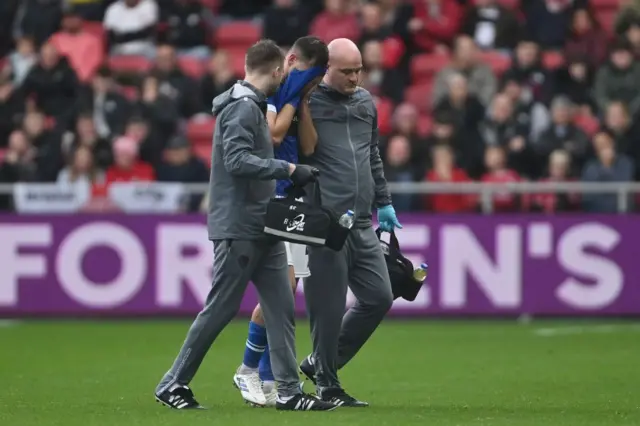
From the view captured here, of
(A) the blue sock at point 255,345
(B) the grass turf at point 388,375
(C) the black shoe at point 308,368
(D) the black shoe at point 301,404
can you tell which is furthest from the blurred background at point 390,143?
(D) the black shoe at point 301,404

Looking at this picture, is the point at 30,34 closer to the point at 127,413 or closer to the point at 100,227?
the point at 100,227

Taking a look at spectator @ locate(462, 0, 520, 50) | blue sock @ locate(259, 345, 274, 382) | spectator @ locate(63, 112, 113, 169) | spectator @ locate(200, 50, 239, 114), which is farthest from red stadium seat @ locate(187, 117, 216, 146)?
blue sock @ locate(259, 345, 274, 382)

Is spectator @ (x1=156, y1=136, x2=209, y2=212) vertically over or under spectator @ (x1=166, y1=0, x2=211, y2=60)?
under

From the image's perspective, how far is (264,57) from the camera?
368 inches

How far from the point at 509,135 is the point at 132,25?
6179 mm

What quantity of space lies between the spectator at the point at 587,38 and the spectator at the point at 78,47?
6.87m

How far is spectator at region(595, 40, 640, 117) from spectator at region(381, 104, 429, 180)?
9.66ft

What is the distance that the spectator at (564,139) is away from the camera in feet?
63.0

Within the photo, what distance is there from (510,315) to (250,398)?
8541 millimetres

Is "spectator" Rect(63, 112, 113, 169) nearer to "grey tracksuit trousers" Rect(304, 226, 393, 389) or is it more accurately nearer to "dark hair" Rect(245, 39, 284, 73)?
"grey tracksuit trousers" Rect(304, 226, 393, 389)

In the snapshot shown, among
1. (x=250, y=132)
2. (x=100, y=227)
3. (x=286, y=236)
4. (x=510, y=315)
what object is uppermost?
(x=250, y=132)

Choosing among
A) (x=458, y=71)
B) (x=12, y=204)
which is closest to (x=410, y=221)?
(x=458, y=71)

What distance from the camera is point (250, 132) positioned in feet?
30.2

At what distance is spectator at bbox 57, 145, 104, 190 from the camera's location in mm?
18609
